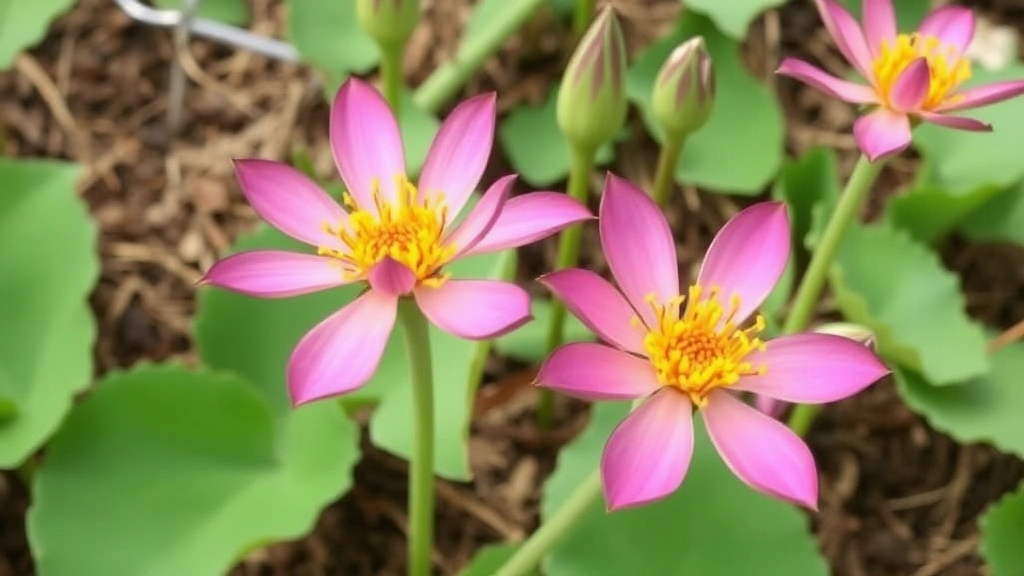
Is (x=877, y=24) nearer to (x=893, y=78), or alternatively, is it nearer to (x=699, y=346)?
(x=893, y=78)

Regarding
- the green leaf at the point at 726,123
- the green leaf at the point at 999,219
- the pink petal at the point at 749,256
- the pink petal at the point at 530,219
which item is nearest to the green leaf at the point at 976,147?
the green leaf at the point at 999,219

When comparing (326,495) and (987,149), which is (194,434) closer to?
(326,495)

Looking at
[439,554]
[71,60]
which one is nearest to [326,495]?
[439,554]

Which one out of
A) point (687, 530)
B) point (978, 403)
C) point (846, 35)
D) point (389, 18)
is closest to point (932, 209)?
point (978, 403)

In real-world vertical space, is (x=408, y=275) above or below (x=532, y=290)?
above

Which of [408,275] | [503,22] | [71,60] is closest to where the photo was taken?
[408,275]
